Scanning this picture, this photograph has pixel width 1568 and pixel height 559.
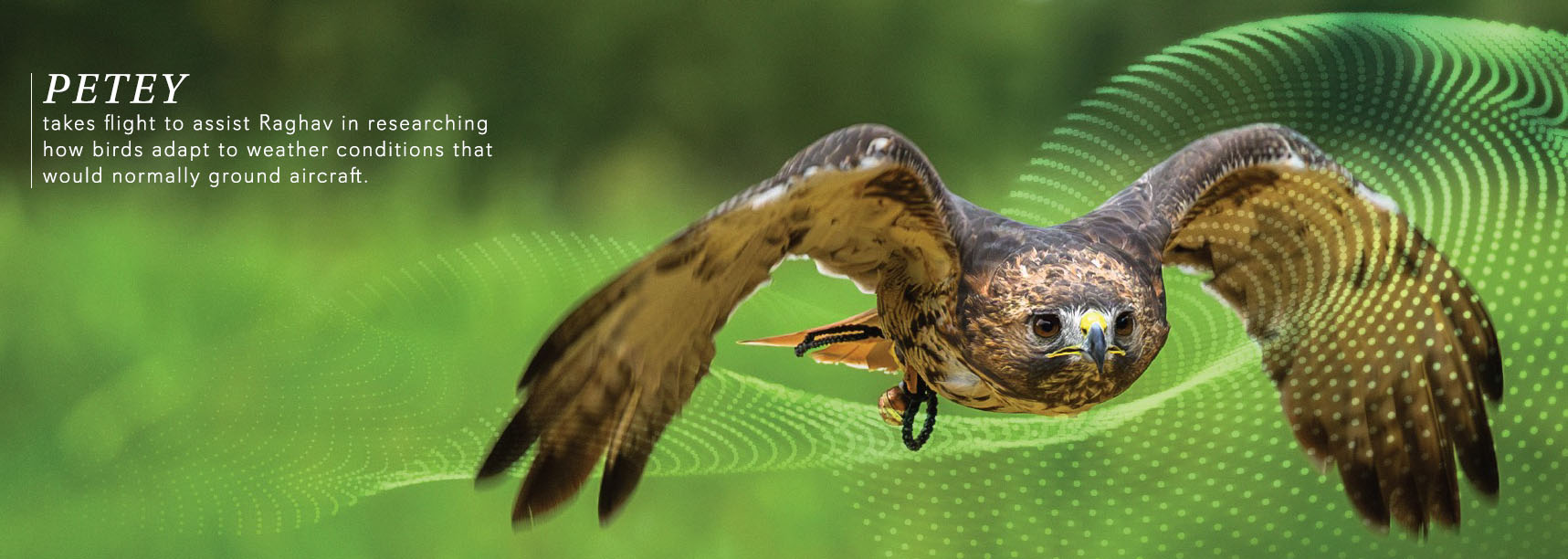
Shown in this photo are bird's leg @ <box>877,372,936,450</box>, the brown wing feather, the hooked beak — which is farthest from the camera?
the brown wing feather

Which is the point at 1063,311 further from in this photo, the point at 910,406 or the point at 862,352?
the point at 862,352

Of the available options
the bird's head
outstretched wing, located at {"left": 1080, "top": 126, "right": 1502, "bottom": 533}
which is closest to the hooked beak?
the bird's head

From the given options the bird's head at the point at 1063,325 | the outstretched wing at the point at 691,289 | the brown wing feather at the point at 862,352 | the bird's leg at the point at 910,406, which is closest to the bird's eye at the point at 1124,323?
the bird's head at the point at 1063,325

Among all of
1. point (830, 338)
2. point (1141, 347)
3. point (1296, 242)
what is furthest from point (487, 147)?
point (1141, 347)

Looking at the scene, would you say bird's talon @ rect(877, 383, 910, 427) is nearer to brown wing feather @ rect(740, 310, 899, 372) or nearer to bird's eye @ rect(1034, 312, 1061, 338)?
brown wing feather @ rect(740, 310, 899, 372)

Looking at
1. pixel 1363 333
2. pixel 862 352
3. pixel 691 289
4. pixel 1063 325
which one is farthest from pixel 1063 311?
pixel 1363 333

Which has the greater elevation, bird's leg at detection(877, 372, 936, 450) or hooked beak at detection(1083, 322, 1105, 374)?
hooked beak at detection(1083, 322, 1105, 374)

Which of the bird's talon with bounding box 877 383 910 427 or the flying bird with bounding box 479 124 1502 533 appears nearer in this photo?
the flying bird with bounding box 479 124 1502 533

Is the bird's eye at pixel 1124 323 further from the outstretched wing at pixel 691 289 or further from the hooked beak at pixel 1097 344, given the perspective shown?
the outstretched wing at pixel 691 289
